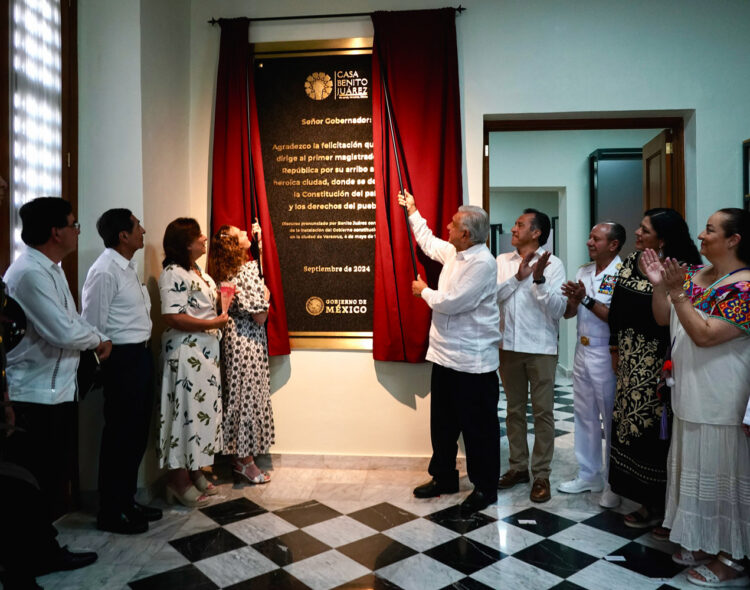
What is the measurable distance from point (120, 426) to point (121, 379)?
8.8 inches

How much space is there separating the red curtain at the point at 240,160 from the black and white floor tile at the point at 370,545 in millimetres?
1011

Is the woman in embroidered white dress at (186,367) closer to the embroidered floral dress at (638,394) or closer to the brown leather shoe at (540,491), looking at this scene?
the brown leather shoe at (540,491)

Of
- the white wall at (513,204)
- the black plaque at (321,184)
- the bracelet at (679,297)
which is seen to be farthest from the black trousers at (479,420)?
the white wall at (513,204)

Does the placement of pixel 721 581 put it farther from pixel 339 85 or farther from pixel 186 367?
pixel 339 85

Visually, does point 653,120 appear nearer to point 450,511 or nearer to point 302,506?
point 450,511

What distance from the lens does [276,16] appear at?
3.66 meters

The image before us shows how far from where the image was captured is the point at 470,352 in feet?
9.97

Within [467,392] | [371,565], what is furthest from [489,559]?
[467,392]

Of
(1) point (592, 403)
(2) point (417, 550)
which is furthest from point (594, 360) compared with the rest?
(2) point (417, 550)

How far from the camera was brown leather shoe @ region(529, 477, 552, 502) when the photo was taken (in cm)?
313

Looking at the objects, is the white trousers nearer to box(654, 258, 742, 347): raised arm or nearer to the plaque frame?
box(654, 258, 742, 347): raised arm

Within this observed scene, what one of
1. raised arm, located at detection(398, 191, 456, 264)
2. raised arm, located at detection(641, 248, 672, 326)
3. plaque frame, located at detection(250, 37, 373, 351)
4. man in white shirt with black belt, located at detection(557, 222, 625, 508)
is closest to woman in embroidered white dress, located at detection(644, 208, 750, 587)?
raised arm, located at detection(641, 248, 672, 326)

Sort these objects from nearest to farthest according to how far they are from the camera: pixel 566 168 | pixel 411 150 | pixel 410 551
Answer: pixel 410 551 → pixel 411 150 → pixel 566 168

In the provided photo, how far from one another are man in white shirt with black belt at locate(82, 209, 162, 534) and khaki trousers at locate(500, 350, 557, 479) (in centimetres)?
198
